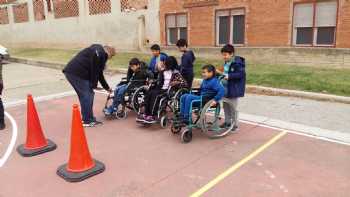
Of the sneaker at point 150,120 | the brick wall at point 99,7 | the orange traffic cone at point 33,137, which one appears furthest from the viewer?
the brick wall at point 99,7

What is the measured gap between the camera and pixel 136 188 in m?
3.83

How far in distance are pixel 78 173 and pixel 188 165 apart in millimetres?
1388

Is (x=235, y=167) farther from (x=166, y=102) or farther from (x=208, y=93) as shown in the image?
(x=166, y=102)

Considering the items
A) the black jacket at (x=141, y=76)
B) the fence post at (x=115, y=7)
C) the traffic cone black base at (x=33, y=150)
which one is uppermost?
the fence post at (x=115, y=7)

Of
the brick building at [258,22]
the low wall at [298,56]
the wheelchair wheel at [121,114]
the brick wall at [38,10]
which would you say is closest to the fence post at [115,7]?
the brick building at [258,22]

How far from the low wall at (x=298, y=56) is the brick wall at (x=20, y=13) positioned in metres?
17.7

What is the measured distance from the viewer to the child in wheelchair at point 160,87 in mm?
5742

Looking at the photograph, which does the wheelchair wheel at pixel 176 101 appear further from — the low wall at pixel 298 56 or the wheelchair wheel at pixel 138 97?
the low wall at pixel 298 56

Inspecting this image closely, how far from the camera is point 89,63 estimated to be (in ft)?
19.1

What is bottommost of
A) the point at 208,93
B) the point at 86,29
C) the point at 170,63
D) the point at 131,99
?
the point at 131,99

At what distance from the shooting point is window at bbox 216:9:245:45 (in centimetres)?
1405

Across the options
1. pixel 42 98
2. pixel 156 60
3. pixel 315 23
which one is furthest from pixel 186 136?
pixel 315 23

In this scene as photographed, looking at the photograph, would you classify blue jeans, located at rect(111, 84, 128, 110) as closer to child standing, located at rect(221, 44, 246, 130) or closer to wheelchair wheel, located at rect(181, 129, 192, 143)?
wheelchair wheel, located at rect(181, 129, 192, 143)

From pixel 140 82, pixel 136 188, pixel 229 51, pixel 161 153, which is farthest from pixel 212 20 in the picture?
pixel 136 188
